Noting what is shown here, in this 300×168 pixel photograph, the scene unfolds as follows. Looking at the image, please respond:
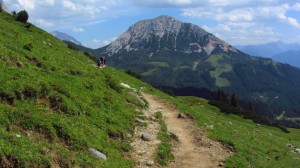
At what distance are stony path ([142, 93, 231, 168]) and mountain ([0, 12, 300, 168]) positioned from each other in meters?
0.21

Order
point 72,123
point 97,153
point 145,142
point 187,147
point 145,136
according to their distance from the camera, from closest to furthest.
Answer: point 97,153, point 72,123, point 145,142, point 145,136, point 187,147

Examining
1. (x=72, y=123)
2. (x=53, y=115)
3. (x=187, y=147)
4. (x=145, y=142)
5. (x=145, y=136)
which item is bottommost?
Answer: (x=187, y=147)

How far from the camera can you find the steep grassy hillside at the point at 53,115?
69.6ft

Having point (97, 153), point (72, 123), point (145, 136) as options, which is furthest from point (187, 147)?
point (72, 123)

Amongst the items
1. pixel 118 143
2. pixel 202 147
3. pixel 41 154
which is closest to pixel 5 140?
pixel 41 154

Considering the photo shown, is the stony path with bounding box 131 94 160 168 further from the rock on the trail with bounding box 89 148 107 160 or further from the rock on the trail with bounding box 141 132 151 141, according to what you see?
the rock on the trail with bounding box 89 148 107 160

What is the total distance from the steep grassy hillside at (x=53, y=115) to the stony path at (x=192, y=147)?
4.83 metres

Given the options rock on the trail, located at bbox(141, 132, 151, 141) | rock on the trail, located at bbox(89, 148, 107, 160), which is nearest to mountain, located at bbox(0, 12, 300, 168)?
→ rock on the trail, located at bbox(89, 148, 107, 160)

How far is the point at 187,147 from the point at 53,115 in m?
13.9

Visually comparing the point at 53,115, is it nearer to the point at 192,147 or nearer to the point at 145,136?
the point at 145,136

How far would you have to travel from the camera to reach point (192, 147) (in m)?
34.4

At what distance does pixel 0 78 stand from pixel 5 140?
777 centimetres

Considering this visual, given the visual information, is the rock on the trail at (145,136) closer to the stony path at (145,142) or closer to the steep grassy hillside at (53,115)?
the stony path at (145,142)

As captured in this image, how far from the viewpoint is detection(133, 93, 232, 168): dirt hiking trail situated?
29938 millimetres
